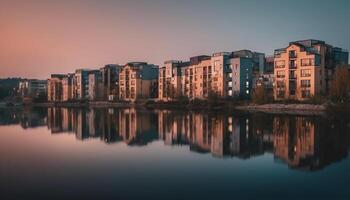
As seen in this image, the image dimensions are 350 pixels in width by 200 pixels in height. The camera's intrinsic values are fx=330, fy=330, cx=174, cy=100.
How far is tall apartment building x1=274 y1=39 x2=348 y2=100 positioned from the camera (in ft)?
169

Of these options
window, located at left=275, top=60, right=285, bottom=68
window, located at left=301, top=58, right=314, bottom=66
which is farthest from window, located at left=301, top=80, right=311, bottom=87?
window, located at left=275, top=60, right=285, bottom=68

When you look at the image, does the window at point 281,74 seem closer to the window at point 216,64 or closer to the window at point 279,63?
the window at point 279,63

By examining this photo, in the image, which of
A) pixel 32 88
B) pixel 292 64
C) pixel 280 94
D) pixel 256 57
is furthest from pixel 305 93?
pixel 32 88

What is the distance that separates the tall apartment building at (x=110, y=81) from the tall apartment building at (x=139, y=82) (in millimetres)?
4748

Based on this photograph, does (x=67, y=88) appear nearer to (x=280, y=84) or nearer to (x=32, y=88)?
(x=32, y=88)

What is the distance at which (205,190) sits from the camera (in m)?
8.69

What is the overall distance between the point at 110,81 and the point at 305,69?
2397 inches

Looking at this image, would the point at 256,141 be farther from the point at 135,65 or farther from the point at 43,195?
the point at 135,65

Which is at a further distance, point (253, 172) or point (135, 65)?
point (135, 65)

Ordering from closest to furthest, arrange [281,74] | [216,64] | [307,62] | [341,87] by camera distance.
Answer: [341,87]
[307,62]
[281,74]
[216,64]

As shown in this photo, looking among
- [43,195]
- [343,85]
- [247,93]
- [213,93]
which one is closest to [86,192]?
[43,195]

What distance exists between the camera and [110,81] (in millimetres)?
98375

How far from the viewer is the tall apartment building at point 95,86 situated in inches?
3996

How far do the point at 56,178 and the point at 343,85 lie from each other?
42934mm
